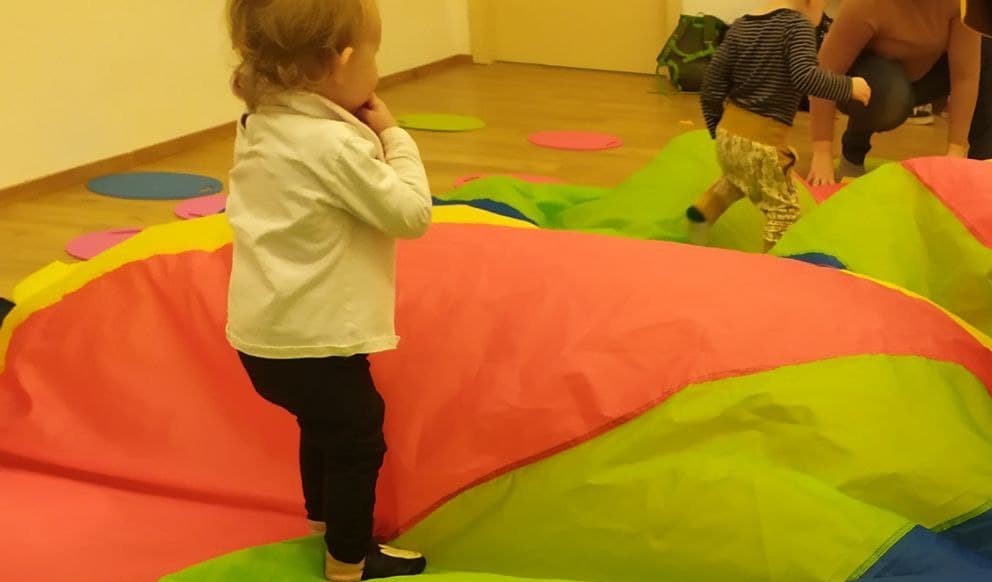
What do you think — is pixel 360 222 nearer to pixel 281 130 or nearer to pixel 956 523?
pixel 281 130

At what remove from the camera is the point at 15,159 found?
2.82 meters

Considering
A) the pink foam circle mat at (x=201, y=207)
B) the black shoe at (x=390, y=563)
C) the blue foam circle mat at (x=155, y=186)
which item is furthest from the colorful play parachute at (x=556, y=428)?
the blue foam circle mat at (x=155, y=186)

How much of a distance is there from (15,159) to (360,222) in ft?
6.97

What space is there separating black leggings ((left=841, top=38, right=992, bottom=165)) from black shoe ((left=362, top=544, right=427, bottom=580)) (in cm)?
212

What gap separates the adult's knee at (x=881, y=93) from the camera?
2838mm

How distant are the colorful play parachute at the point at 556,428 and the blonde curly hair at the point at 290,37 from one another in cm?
42

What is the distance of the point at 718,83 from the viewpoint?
7.05ft

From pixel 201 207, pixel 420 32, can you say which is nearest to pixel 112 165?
pixel 201 207

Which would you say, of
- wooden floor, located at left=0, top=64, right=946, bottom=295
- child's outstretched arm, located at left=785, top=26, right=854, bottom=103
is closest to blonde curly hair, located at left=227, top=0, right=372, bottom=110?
child's outstretched arm, located at left=785, top=26, right=854, bottom=103

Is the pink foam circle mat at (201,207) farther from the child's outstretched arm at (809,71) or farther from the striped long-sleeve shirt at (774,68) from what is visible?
the child's outstretched arm at (809,71)

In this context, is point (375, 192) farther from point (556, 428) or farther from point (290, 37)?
point (556, 428)

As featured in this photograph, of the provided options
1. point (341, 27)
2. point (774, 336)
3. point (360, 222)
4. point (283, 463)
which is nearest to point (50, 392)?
point (283, 463)

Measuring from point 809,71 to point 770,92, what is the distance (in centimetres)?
9

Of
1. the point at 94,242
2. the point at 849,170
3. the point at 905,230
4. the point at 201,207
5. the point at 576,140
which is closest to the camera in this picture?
the point at 905,230
